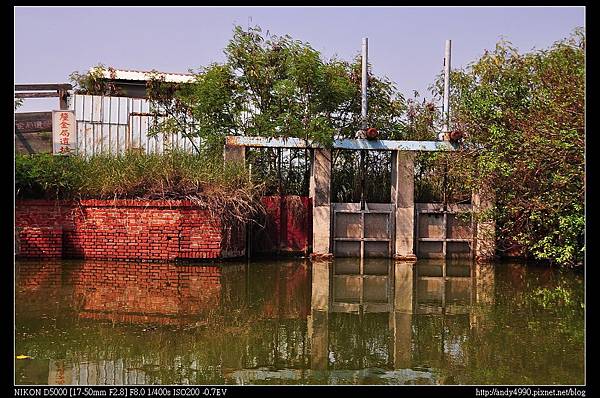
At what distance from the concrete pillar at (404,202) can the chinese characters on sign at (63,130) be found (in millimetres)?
7903

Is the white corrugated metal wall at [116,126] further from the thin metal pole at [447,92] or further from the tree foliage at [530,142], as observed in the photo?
the tree foliage at [530,142]

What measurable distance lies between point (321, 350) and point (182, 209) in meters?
7.17

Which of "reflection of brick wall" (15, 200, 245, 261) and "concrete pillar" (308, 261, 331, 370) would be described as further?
"reflection of brick wall" (15, 200, 245, 261)

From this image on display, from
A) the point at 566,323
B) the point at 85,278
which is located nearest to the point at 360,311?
the point at 566,323

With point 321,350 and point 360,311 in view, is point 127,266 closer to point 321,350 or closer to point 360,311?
point 360,311

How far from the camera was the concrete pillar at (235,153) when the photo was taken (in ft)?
51.7

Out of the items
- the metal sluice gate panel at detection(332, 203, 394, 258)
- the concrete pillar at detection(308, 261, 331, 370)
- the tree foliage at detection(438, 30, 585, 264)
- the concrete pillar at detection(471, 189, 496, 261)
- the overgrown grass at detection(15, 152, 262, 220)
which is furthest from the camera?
the metal sluice gate panel at detection(332, 203, 394, 258)

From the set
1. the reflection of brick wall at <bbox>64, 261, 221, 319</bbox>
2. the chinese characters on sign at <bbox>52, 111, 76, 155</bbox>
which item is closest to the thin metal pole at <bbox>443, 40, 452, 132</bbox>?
the reflection of brick wall at <bbox>64, 261, 221, 319</bbox>

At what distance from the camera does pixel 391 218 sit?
1599 cm

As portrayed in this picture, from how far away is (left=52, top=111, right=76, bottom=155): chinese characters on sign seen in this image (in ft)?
56.6

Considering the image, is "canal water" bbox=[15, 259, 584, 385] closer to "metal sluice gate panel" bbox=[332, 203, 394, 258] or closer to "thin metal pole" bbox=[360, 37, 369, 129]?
"metal sluice gate panel" bbox=[332, 203, 394, 258]

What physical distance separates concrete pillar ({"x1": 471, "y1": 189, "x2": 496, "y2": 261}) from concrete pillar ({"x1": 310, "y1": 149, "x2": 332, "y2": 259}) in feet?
10.8

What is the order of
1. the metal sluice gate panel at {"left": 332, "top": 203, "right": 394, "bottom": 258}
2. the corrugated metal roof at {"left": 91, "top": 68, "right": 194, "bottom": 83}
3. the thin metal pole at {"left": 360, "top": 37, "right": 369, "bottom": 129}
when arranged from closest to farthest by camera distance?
the metal sluice gate panel at {"left": 332, "top": 203, "right": 394, "bottom": 258}
the thin metal pole at {"left": 360, "top": 37, "right": 369, "bottom": 129}
the corrugated metal roof at {"left": 91, "top": 68, "right": 194, "bottom": 83}

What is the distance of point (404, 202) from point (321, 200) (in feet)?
6.15
